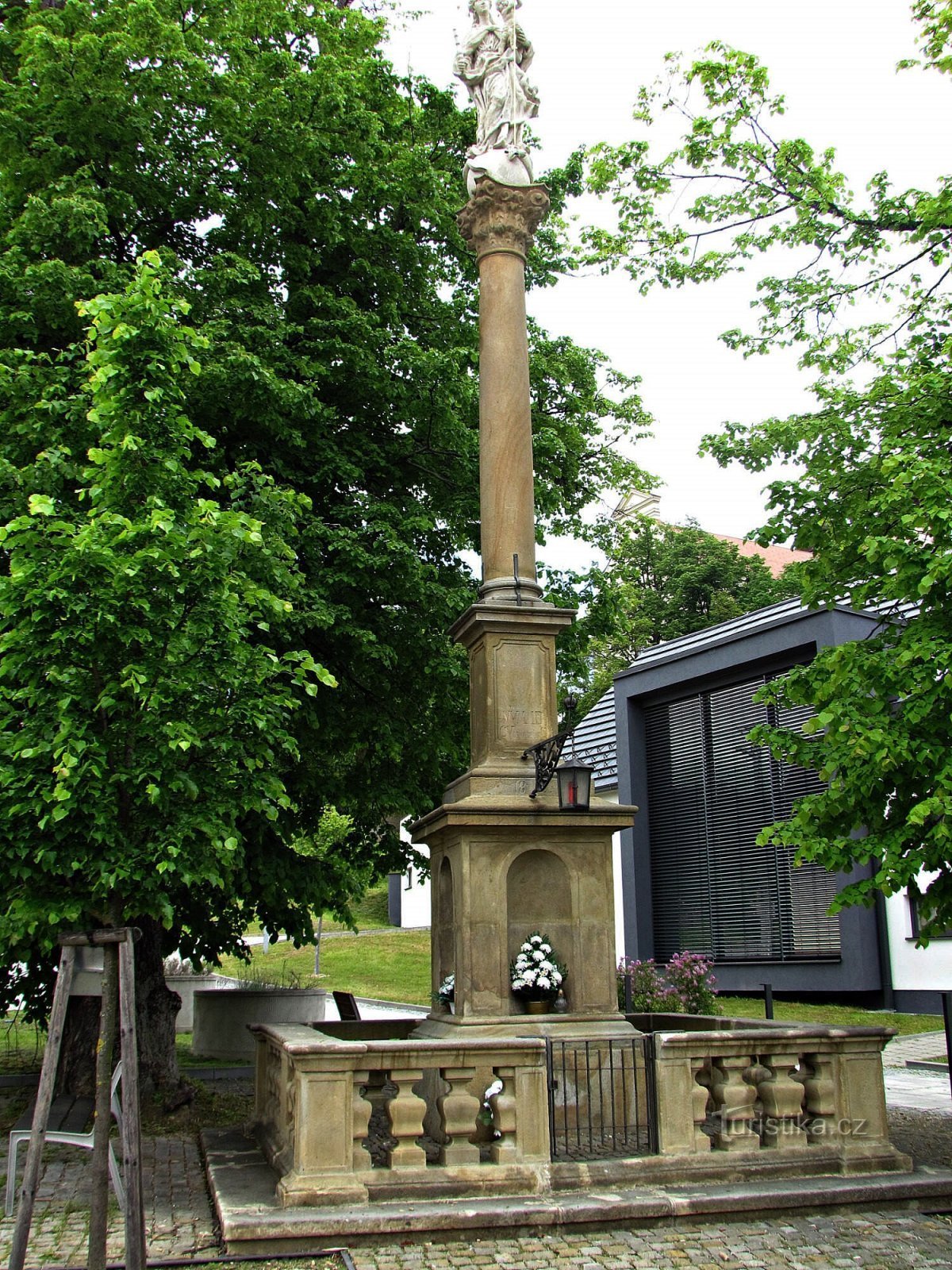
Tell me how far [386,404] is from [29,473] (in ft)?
20.6

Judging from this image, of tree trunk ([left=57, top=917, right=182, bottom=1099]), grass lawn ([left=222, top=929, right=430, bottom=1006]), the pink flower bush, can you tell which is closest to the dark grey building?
the pink flower bush

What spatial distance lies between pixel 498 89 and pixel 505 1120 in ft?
32.7

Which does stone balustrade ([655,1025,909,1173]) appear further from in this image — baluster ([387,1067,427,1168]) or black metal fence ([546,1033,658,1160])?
baluster ([387,1067,427,1168])

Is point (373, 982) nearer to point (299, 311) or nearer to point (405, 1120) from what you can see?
point (299, 311)

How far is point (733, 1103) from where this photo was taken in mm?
7664

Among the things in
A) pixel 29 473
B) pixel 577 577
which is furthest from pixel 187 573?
pixel 577 577

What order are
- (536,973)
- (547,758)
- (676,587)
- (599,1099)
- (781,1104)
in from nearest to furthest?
(781,1104), (599,1099), (536,973), (547,758), (676,587)

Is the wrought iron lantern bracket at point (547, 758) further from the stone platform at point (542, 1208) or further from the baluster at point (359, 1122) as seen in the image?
the stone platform at point (542, 1208)

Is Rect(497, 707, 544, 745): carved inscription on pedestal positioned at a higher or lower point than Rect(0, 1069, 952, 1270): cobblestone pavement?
higher

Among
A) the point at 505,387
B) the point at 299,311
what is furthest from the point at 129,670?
the point at 299,311

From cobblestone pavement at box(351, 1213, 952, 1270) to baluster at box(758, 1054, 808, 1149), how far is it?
77cm

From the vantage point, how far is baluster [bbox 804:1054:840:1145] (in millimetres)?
7785

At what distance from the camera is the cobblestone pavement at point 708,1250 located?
6.11 metres

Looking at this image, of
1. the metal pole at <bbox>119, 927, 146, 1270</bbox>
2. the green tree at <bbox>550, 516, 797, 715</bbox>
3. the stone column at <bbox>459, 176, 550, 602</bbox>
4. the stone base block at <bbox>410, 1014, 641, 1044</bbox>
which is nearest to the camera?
the metal pole at <bbox>119, 927, 146, 1270</bbox>
